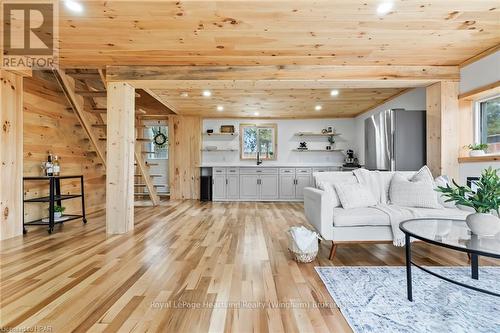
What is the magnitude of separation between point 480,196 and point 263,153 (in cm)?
596

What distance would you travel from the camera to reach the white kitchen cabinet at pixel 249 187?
7.05 metres

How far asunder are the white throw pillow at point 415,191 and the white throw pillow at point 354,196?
0.92ft

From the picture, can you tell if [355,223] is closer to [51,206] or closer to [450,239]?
[450,239]

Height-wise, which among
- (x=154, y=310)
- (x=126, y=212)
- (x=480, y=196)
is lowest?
(x=154, y=310)

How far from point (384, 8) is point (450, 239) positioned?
1.99 m

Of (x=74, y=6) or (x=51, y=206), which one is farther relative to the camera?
(x=51, y=206)

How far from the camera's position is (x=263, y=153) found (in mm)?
7625

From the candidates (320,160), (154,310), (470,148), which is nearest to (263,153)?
(320,160)

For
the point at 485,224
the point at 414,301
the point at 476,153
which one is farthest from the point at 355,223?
the point at 476,153

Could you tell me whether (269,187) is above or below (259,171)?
below

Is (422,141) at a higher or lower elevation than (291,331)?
higher

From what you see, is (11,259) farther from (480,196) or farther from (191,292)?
(480,196)

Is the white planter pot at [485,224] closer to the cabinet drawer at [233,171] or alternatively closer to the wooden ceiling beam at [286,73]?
the wooden ceiling beam at [286,73]

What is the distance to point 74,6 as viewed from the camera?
91.0 inches
